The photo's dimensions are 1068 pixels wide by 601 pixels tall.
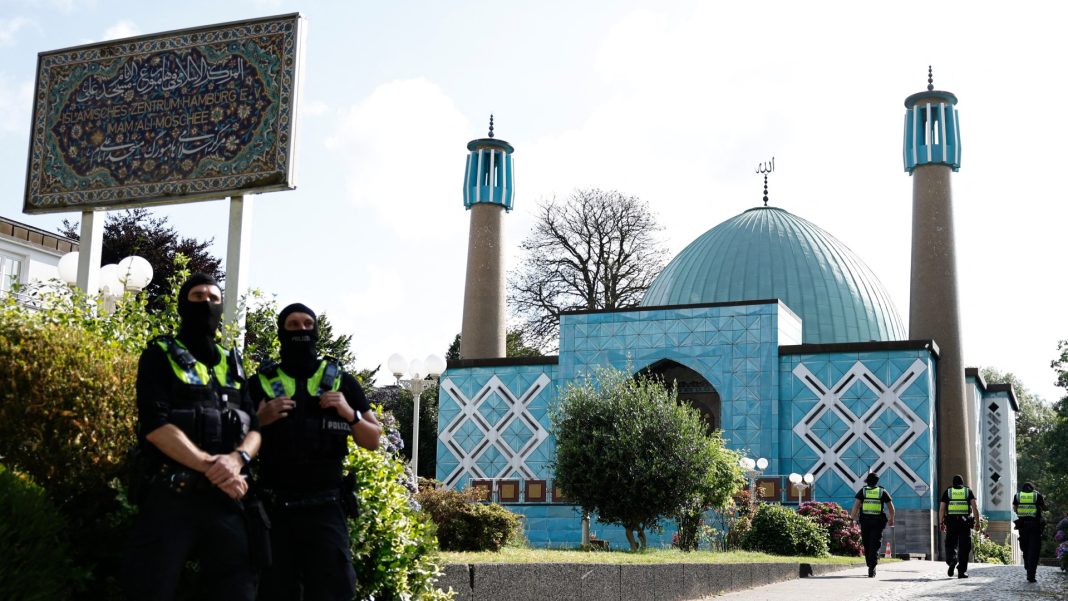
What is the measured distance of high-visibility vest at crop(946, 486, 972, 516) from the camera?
590 inches

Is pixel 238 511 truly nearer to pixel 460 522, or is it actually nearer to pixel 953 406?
pixel 460 522

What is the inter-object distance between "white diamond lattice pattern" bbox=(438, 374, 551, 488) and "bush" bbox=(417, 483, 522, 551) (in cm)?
2228

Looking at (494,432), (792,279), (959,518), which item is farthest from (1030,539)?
(792,279)

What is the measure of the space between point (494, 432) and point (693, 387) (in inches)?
266

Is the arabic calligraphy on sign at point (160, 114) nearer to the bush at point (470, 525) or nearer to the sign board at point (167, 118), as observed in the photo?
the sign board at point (167, 118)

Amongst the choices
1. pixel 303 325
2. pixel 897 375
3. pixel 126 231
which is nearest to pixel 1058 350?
pixel 897 375

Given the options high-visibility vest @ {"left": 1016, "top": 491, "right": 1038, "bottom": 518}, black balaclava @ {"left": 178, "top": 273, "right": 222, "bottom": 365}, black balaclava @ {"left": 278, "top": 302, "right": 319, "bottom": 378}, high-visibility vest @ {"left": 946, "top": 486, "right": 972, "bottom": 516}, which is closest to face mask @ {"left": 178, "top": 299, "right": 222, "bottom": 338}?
black balaclava @ {"left": 178, "top": 273, "right": 222, "bottom": 365}

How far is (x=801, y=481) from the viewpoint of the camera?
2900 centimetres

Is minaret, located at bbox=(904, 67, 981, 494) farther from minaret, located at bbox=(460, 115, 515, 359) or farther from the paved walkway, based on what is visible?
the paved walkway

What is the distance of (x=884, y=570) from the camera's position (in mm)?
17281

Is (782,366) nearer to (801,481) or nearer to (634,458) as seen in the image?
(801,481)

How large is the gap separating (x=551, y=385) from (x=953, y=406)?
13.3m

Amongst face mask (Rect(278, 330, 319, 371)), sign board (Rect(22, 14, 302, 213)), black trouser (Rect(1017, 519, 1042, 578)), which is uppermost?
sign board (Rect(22, 14, 302, 213))

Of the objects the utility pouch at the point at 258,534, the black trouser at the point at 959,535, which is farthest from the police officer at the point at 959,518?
the utility pouch at the point at 258,534
